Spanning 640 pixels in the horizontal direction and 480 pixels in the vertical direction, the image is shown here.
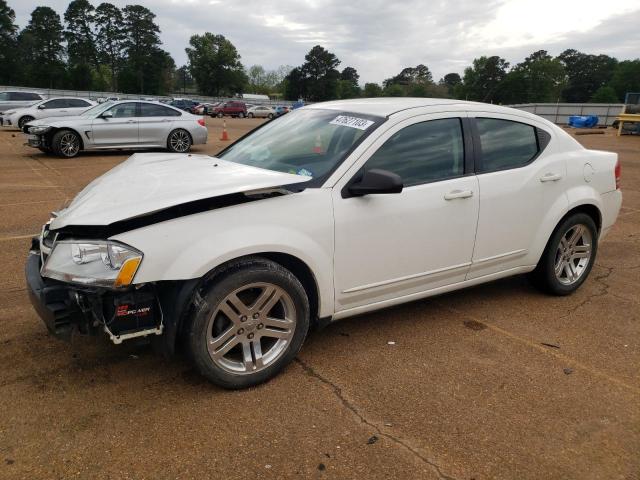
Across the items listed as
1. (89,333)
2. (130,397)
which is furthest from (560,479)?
(89,333)

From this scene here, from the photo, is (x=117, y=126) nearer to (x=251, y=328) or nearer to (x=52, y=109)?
(x=52, y=109)

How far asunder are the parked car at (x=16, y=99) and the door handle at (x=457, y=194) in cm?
2628

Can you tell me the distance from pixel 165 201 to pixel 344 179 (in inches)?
42.7

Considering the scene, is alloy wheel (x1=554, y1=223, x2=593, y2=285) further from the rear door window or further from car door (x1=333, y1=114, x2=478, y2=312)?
car door (x1=333, y1=114, x2=478, y2=312)

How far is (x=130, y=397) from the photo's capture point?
2.88m

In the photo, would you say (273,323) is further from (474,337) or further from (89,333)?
(474,337)

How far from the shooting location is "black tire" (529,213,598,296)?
4.36 meters

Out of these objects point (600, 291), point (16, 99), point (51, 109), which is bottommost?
point (600, 291)

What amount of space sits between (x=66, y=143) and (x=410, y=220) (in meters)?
12.0

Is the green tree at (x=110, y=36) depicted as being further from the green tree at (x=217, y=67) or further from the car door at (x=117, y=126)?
the car door at (x=117, y=126)

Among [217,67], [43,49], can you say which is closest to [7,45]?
[43,49]

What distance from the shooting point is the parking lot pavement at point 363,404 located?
2.43 m

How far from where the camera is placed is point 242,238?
279 cm

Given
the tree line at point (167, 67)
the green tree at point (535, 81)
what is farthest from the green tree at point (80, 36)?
the green tree at point (535, 81)
